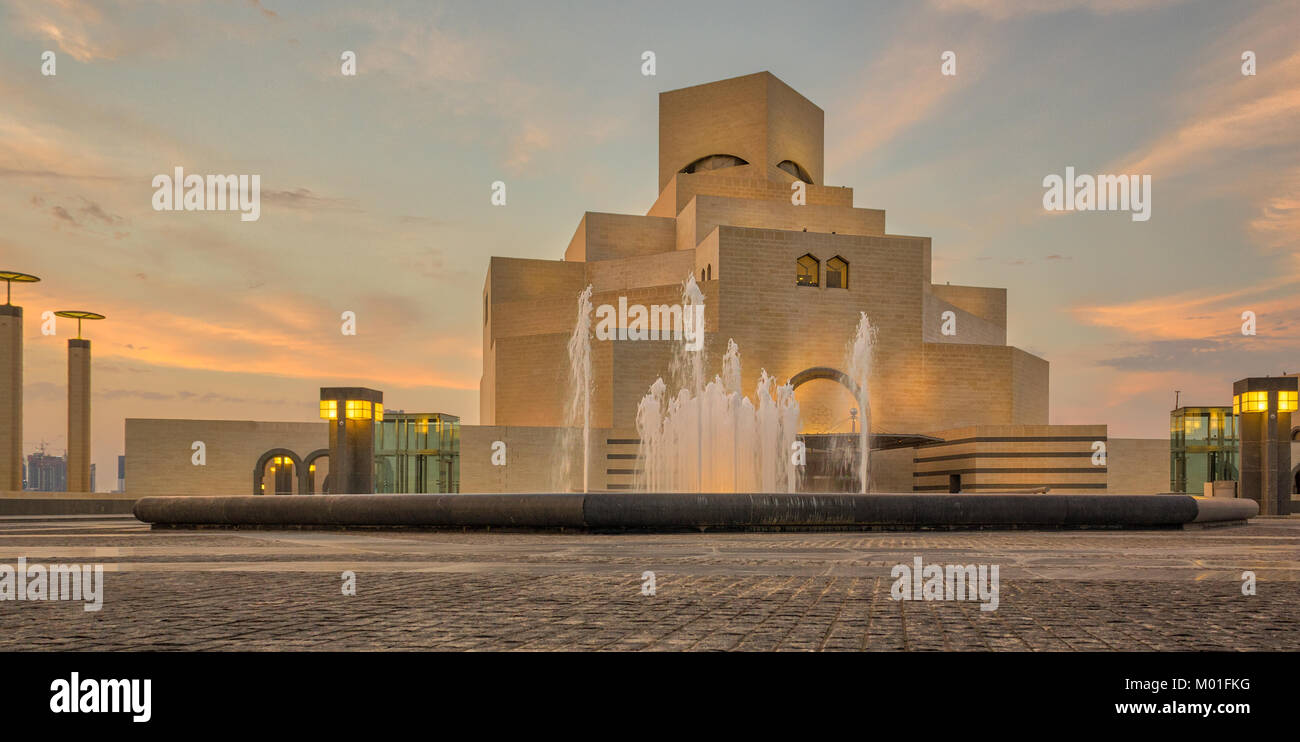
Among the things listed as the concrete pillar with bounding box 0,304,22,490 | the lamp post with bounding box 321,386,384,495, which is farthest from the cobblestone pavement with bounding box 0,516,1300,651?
the concrete pillar with bounding box 0,304,22,490

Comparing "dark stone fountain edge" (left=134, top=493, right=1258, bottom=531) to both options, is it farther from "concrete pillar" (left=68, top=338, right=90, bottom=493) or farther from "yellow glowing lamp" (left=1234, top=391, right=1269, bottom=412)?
"concrete pillar" (left=68, top=338, right=90, bottom=493)

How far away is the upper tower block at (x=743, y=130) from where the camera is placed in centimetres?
3684

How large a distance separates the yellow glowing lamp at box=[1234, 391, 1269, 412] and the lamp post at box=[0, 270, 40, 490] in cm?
3605

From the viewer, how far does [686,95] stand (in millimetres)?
38906

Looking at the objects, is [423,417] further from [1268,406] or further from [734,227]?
[1268,406]

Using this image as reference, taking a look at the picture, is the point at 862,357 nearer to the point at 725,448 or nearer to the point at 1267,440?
the point at 725,448

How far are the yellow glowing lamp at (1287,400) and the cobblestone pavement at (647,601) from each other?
13028mm

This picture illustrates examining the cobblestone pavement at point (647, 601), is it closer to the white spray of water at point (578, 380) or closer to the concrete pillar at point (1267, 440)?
the concrete pillar at point (1267, 440)

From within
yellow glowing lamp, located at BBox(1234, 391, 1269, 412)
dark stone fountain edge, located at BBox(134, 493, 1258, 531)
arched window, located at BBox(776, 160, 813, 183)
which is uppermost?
arched window, located at BBox(776, 160, 813, 183)

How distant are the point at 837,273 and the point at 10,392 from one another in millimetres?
28564

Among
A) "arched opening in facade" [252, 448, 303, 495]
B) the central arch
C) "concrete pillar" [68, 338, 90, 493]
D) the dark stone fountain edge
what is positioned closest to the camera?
the dark stone fountain edge

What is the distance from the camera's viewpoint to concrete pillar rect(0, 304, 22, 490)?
31.0 metres

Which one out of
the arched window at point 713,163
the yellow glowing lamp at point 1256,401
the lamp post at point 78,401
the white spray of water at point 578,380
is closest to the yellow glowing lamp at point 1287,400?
the yellow glowing lamp at point 1256,401
